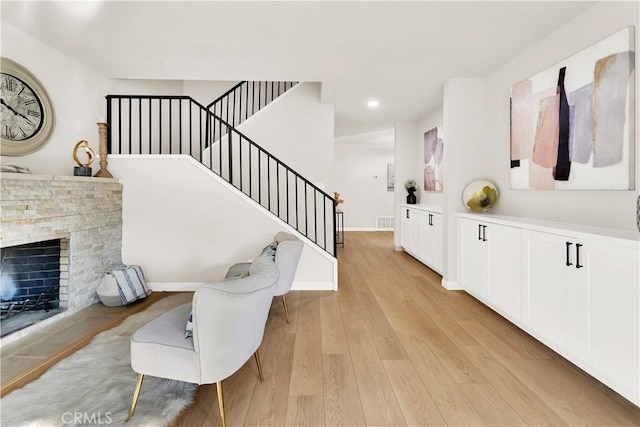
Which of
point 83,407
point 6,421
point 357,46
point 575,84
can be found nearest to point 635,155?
point 575,84

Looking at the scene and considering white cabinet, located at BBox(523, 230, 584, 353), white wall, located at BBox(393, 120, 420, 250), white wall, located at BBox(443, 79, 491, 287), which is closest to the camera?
white cabinet, located at BBox(523, 230, 584, 353)

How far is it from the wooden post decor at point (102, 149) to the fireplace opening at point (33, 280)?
3.13 ft

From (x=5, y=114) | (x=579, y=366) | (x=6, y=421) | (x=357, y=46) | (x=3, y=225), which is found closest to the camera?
(x=6, y=421)

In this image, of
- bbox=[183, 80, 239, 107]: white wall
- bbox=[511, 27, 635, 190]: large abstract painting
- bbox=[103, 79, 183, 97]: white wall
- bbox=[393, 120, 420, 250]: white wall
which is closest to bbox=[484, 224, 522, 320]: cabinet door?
bbox=[511, 27, 635, 190]: large abstract painting

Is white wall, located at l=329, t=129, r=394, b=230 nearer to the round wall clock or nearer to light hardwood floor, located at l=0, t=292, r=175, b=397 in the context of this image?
light hardwood floor, located at l=0, t=292, r=175, b=397

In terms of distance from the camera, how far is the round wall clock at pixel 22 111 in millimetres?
2760

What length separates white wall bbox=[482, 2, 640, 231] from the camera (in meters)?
2.13

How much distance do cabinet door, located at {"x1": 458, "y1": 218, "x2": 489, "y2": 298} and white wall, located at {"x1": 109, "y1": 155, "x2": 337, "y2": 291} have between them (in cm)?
155

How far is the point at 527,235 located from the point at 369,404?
1.82 metres

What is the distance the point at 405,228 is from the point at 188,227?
3944 millimetres

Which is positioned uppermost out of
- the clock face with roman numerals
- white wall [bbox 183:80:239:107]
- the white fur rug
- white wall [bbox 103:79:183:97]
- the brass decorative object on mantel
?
white wall [bbox 183:80:239:107]

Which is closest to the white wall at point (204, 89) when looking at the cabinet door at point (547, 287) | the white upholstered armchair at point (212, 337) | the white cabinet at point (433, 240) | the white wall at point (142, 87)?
the white wall at point (142, 87)

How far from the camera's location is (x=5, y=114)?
2.78 metres

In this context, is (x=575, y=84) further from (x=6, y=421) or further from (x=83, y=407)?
(x=6, y=421)
